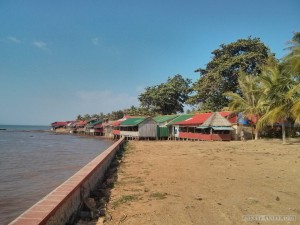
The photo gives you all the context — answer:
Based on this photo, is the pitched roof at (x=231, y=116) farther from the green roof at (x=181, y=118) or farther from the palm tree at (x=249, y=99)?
the green roof at (x=181, y=118)

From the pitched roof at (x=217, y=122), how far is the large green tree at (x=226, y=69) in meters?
8.94

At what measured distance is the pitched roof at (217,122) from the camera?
99.7 feet

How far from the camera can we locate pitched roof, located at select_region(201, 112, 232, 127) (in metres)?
30.4

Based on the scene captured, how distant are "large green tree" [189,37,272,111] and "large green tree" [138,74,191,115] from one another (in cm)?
Answer: 1434

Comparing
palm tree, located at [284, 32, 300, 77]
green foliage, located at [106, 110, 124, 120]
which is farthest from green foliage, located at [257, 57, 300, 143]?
green foliage, located at [106, 110, 124, 120]

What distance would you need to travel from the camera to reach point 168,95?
57.8 meters

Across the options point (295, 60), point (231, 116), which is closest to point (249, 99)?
point (231, 116)

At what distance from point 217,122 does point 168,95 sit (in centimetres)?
2764

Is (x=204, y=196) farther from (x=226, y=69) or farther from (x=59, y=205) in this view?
(x=226, y=69)

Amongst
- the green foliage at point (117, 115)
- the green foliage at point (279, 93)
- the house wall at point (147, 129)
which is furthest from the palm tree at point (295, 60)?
the green foliage at point (117, 115)

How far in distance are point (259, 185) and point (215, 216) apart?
2875 mm

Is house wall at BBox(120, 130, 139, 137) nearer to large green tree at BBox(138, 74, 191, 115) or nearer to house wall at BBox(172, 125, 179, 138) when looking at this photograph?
house wall at BBox(172, 125, 179, 138)

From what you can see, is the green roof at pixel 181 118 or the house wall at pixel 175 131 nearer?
the house wall at pixel 175 131

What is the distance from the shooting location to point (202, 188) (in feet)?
23.5
